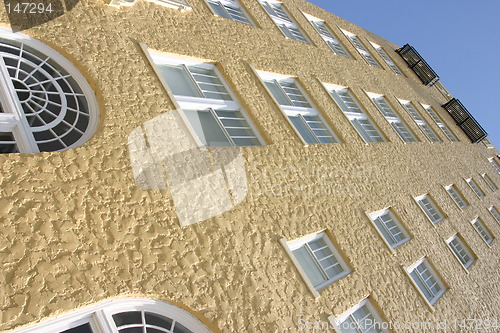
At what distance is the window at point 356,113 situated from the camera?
10.6 meters

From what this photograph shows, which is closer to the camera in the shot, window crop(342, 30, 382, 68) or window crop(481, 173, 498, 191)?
window crop(342, 30, 382, 68)

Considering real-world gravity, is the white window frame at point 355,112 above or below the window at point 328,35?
below

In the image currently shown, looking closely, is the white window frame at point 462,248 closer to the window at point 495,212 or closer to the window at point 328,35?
the window at point 495,212

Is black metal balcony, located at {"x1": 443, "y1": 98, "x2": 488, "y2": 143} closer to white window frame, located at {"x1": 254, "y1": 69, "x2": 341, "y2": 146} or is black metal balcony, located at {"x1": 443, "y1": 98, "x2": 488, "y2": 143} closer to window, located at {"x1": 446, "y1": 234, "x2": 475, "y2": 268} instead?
window, located at {"x1": 446, "y1": 234, "x2": 475, "y2": 268}

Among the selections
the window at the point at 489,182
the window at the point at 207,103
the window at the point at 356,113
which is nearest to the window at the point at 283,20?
the window at the point at 356,113

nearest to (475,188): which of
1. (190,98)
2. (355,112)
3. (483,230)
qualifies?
(483,230)

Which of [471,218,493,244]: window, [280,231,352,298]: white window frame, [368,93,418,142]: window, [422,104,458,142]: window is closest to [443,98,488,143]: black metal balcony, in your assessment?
[422,104,458,142]: window

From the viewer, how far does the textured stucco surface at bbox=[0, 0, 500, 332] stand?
3432 millimetres

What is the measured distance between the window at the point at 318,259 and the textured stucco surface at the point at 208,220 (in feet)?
0.57

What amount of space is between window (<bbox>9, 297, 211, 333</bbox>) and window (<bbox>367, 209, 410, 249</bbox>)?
5.54 metres

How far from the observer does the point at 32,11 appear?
4.91 meters

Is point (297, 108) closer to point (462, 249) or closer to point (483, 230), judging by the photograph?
point (462, 249)

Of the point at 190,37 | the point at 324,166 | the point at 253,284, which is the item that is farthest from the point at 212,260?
the point at 190,37

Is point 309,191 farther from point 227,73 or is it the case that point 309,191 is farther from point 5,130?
point 5,130
